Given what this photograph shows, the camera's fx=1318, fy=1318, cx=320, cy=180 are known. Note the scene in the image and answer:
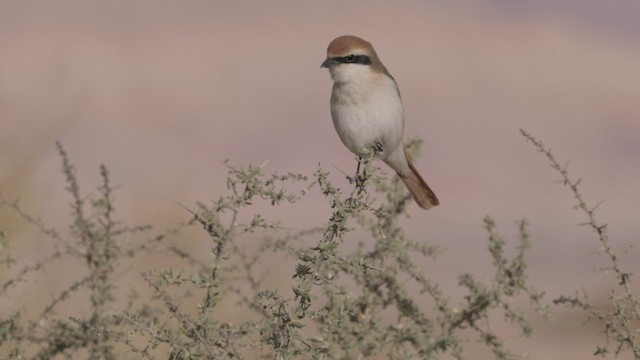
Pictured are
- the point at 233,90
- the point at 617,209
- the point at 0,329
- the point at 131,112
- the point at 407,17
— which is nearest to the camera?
the point at 0,329

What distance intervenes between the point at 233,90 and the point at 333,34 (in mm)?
2257

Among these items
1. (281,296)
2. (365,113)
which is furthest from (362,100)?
(281,296)

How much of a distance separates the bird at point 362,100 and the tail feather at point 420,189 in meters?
0.19

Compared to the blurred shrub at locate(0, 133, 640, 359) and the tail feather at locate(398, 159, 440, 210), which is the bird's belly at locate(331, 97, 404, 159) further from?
the tail feather at locate(398, 159, 440, 210)

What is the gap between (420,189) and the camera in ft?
21.4

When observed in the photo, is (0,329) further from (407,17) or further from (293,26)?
(407,17)

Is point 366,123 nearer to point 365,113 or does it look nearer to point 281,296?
point 365,113

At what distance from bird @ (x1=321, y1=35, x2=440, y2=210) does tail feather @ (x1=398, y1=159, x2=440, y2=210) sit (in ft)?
0.61

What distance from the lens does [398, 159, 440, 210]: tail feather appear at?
6477mm

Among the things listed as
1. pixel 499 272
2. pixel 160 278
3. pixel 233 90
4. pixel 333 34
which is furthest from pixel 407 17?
pixel 160 278

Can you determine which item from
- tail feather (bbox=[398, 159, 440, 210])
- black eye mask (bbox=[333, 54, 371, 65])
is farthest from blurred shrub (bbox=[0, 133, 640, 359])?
black eye mask (bbox=[333, 54, 371, 65])

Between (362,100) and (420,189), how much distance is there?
0.68 meters

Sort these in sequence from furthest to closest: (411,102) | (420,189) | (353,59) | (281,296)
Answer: (411,102) < (420,189) < (353,59) < (281,296)

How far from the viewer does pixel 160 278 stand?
3846 millimetres
